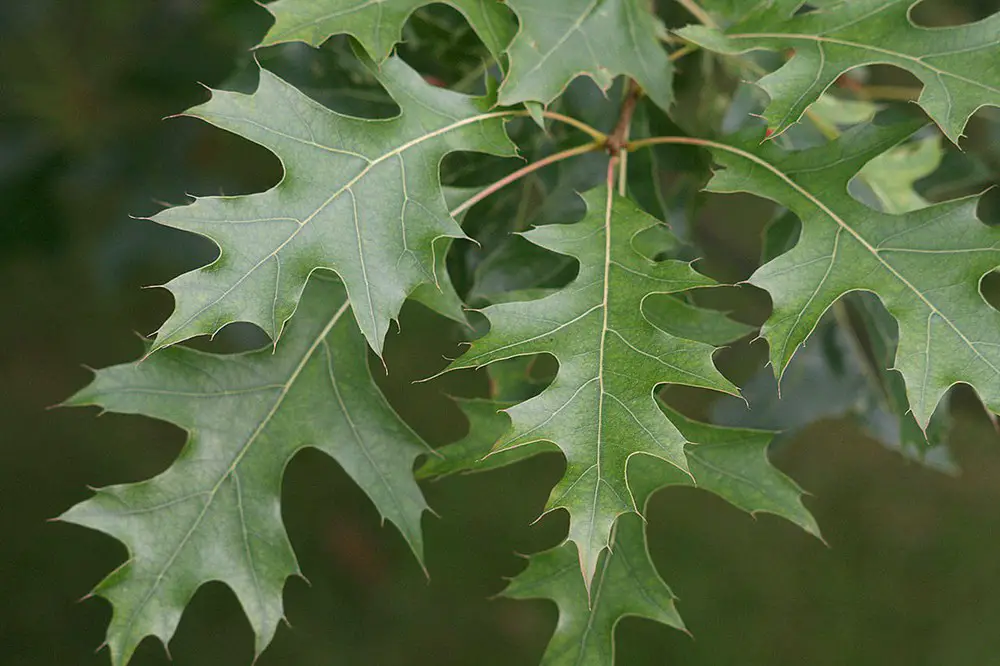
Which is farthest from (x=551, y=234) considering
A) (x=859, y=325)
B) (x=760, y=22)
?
(x=859, y=325)

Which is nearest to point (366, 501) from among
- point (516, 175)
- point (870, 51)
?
point (516, 175)

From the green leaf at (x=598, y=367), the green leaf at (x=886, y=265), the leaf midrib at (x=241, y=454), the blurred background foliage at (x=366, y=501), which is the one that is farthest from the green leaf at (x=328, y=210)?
the blurred background foliage at (x=366, y=501)

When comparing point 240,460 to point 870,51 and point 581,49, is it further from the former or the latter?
point 870,51

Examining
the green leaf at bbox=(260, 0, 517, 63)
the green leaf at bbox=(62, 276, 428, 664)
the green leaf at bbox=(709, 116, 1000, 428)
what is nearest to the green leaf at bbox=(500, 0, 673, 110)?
the green leaf at bbox=(260, 0, 517, 63)

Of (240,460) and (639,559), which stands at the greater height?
(240,460)

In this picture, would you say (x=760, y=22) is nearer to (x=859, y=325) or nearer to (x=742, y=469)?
(x=742, y=469)

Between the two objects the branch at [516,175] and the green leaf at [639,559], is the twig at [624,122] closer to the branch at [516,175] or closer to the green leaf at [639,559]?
the branch at [516,175]

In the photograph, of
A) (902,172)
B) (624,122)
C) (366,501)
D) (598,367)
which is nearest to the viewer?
(598,367)
